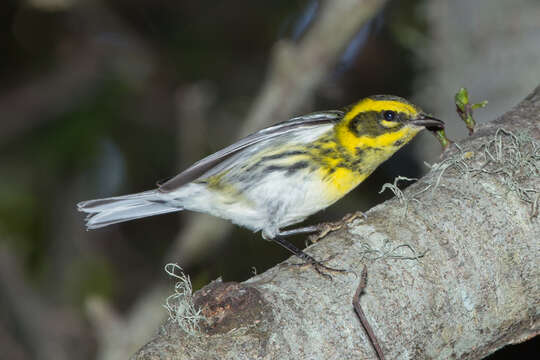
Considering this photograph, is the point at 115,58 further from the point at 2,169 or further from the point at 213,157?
the point at 213,157

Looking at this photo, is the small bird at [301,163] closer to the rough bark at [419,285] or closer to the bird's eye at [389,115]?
the bird's eye at [389,115]

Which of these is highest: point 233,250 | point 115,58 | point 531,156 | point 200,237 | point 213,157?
point 115,58

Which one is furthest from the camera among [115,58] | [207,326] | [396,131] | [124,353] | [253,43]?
[253,43]

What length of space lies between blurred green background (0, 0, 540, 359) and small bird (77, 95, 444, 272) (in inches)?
37.5

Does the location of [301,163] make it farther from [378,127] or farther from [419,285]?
[419,285]

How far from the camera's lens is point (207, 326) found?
2.13 meters

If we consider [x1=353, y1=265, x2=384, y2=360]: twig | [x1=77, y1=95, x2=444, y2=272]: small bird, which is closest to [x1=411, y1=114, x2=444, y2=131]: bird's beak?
[x1=77, y1=95, x2=444, y2=272]: small bird

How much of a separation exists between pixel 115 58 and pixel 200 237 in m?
2.42

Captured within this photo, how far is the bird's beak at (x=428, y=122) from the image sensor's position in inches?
126

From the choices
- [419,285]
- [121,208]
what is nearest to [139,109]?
[121,208]

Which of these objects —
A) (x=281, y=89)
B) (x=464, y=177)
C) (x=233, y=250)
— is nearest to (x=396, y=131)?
(x=464, y=177)

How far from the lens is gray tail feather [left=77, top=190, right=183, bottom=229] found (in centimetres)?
397

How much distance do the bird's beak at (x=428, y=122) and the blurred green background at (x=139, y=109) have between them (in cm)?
137

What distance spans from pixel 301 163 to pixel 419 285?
1.27 metres
